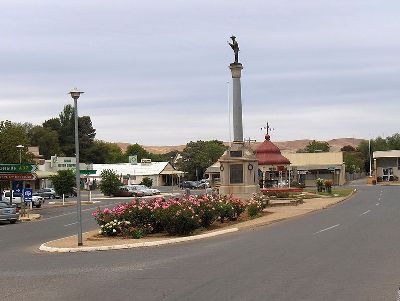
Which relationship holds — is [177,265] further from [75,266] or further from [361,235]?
[361,235]

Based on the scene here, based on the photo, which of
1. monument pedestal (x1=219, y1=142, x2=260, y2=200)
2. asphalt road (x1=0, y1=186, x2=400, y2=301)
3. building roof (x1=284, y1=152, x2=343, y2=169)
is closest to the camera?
asphalt road (x1=0, y1=186, x2=400, y2=301)

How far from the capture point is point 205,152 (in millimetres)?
116125

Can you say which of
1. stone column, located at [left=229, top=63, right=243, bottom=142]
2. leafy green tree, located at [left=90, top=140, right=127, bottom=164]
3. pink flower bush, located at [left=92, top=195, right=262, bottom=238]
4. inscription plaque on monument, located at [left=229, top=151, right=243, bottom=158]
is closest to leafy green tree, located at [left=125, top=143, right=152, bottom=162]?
leafy green tree, located at [left=90, top=140, right=127, bottom=164]

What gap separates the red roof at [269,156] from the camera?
158ft

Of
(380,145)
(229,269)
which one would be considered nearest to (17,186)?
(229,269)

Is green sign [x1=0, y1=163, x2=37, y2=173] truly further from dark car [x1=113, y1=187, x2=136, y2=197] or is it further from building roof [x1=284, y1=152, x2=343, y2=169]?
building roof [x1=284, y1=152, x2=343, y2=169]

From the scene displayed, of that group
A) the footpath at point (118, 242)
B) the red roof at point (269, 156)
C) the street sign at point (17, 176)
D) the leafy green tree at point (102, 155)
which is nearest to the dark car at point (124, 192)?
the red roof at point (269, 156)

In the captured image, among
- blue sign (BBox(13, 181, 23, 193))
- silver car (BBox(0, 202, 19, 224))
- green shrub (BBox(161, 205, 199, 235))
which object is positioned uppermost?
blue sign (BBox(13, 181, 23, 193))

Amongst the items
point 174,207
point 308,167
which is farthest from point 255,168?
point 308,167

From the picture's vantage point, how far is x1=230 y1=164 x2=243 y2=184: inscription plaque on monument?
121ft

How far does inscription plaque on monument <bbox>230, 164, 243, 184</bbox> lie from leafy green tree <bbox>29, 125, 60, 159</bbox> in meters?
92.1

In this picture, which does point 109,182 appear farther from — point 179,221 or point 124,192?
point 179,221

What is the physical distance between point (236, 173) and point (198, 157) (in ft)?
261

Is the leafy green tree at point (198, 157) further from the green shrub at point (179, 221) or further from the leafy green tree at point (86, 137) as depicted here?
the green shrub at point (179, 221)
